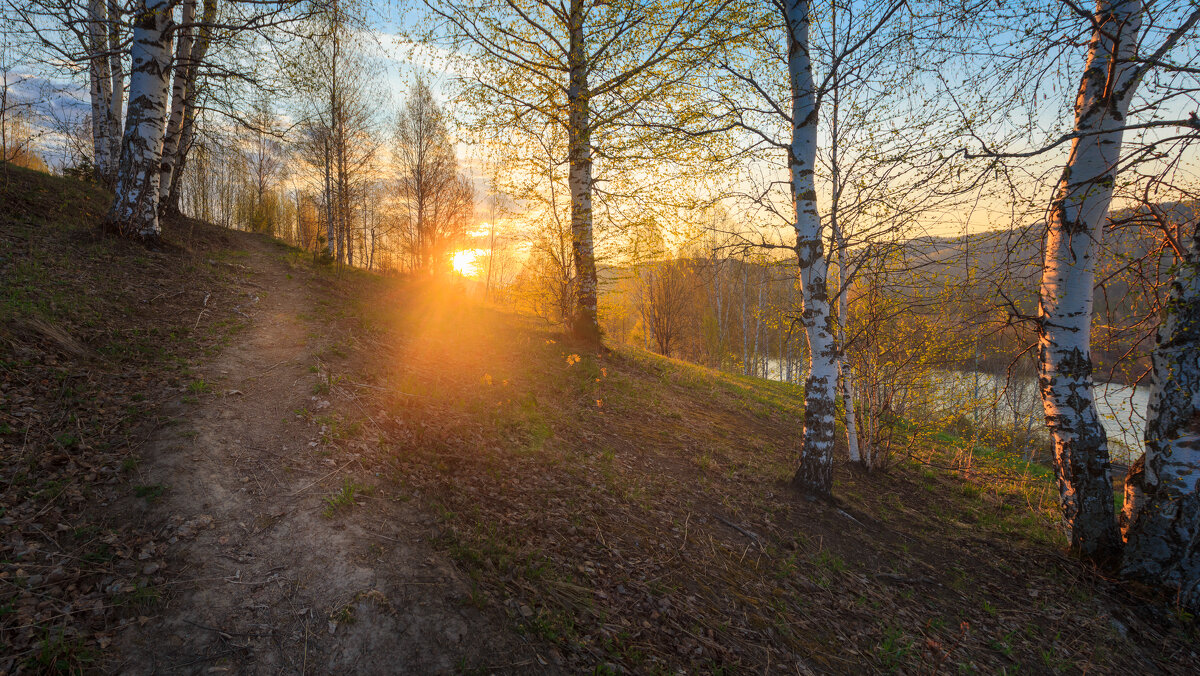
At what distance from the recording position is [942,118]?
4.51 meters

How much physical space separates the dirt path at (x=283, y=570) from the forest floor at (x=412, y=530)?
15mm

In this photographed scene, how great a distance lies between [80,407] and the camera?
12.1ft

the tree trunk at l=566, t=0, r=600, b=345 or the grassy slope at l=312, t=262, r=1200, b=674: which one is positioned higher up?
the tree trunk at l=566, t=0, r=600, b=345

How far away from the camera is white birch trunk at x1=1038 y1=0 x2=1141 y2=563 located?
4219 millimetres

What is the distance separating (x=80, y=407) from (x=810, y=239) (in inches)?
285

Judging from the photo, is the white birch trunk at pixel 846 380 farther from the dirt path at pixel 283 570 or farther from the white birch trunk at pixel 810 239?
the dirt path at pixel 283 570

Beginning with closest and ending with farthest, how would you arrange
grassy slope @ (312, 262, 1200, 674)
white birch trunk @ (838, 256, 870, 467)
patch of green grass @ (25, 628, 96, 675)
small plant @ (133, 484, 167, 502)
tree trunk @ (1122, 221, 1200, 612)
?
1. patch of green grass @ (25, 628, 96, 675)
2. small plant @ (133, 484, 167, 502)
3. grassy slope @ (312, 262, 1200, 674)
4. tree trunk @ (1122, 221, 1200, 612)
5. white birch trunk @ (838, 256, 870, 467)

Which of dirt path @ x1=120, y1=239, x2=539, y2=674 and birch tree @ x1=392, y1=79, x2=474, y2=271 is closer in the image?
dirt path @ x1=120, y1=239, x2=539, y2=674

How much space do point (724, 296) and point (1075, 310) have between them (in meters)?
30.3

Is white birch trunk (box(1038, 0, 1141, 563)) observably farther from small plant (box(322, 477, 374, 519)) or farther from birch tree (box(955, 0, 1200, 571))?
small plant (box(322, 477, 374, 519))

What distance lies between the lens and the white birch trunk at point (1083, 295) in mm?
4219

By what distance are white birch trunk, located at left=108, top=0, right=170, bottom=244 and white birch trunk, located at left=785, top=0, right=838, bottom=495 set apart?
9.55 meters

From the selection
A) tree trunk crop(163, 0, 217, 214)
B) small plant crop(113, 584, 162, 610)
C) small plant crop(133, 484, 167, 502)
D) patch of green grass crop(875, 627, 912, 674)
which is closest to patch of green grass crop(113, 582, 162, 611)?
small plant crop(113, 584, 162, 610)

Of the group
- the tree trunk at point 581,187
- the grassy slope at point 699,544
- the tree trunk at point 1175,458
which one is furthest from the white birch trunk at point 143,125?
the tree trunk at point 1175,458
